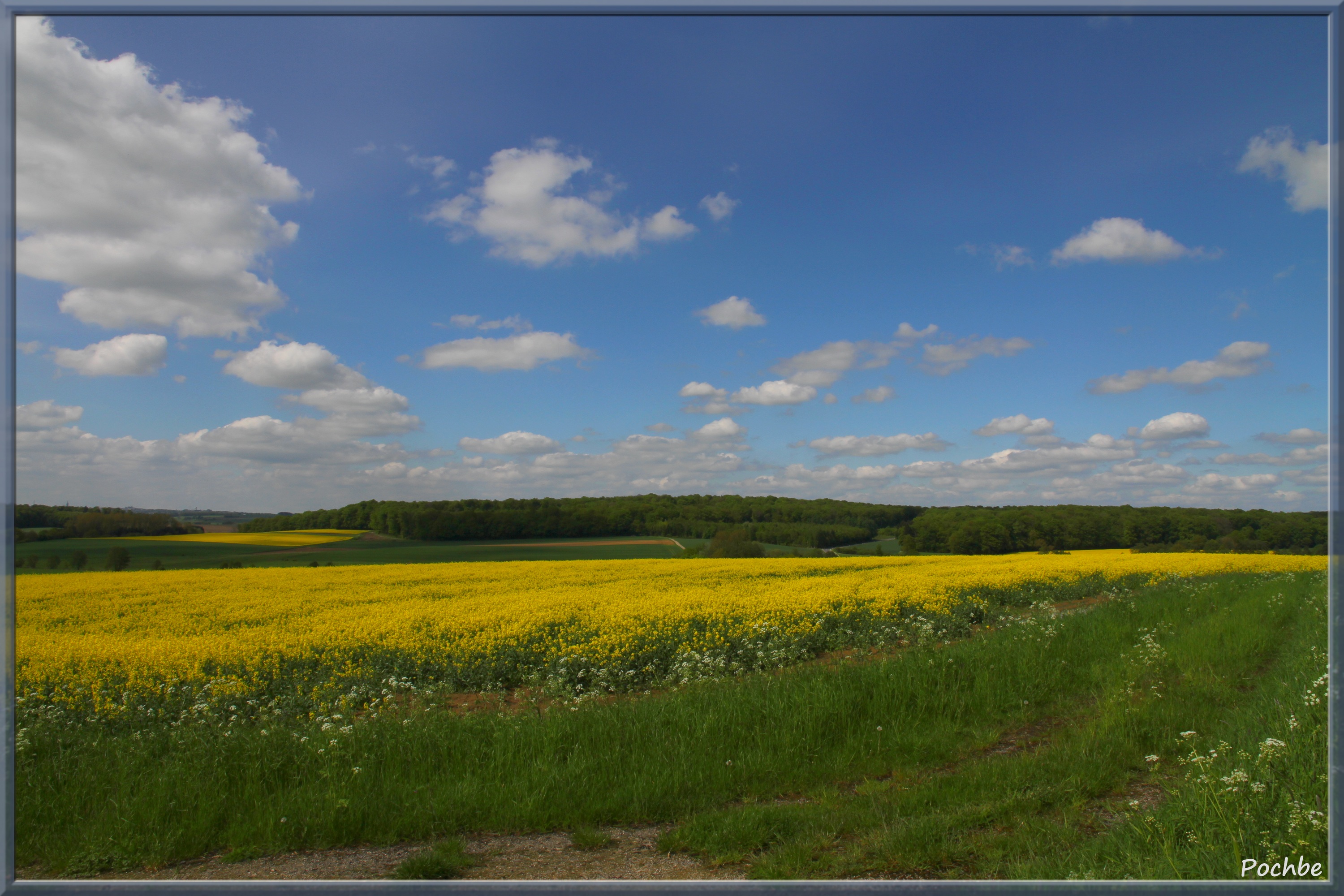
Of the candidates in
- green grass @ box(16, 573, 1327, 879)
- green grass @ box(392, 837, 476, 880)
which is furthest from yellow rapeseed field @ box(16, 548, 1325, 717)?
green grass @ box(392, 837, 476, 880)

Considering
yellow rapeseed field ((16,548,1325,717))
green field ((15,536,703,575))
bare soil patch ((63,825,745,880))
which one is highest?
green field ((15,536,703,575))

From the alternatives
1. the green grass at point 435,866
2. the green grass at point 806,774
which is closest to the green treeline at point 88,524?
the green grass at point 806,774

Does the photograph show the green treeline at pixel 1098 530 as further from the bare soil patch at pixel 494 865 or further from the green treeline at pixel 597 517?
the bare soil patch at pixel 494 865

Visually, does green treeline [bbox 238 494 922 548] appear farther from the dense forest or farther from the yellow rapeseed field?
the yellow rapeseed field

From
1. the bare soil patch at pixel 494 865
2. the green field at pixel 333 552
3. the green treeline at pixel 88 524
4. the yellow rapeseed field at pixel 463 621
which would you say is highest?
the green treeline at pixel 88 524

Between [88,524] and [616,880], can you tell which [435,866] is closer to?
[616,880]
